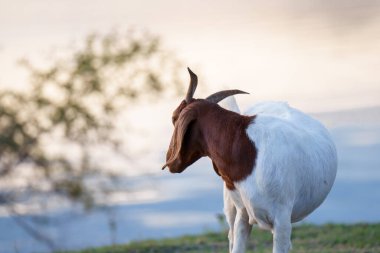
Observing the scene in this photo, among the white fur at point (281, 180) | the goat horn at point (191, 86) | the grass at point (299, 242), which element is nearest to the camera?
the white fur at point (281, 180)

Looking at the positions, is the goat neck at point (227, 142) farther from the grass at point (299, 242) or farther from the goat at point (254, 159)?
the grass at point (299, 242)

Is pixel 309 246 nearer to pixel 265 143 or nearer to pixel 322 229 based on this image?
pixel 322 229

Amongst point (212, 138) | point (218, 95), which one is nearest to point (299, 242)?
point (218, 95)

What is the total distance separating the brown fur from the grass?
3638mm

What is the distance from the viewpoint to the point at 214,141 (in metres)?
5.80

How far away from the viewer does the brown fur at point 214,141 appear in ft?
18.7

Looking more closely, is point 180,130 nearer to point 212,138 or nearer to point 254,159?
point 212,138

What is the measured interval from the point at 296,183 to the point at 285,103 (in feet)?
3.82

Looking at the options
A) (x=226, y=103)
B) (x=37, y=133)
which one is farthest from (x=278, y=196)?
(x=37, y=133)

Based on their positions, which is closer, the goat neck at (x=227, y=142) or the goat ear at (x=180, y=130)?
the goat neck at (x=227, y=142)

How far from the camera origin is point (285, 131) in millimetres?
5879

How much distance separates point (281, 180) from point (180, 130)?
28.9 inches

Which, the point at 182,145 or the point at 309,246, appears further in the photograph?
the point at 309,246

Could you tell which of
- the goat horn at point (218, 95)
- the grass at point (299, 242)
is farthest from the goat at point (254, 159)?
the grass at point (299, 242)
